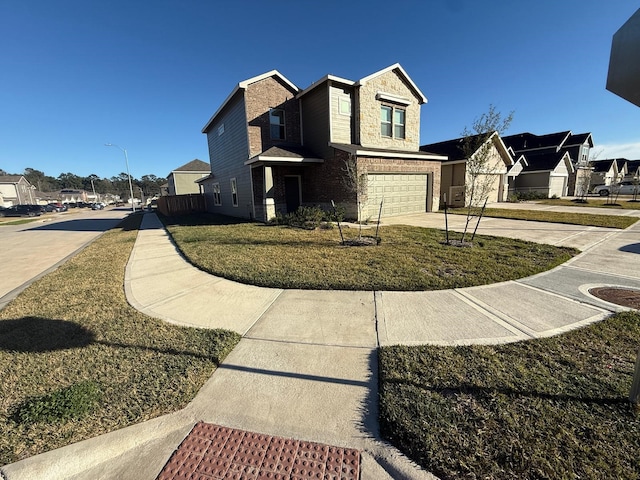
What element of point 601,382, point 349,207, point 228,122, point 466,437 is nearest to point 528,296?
point 601,382

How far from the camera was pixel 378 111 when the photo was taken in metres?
14.9

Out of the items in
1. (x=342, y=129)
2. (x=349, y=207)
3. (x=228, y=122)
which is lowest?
(x=349, y=207)

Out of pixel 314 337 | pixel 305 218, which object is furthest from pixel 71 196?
pixel 314 337

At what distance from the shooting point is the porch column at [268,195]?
1338cm

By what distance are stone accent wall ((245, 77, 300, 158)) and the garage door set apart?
5535mm

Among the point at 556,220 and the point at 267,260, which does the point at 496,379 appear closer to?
the point at 267,260

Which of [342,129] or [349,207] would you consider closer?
[349,207]

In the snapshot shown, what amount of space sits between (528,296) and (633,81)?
11.5ft

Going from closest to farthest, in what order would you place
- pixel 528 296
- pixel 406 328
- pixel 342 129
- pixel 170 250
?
pixel 406 328 → pixel 528 296 → pixel 170 250 → pixel 342 129

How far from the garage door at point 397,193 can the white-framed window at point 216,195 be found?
12.4m

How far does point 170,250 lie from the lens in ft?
30.0

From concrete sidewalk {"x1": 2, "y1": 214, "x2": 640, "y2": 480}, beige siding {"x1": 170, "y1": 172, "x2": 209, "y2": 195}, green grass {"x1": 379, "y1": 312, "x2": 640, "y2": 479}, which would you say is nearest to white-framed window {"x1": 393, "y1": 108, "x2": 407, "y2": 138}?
concrete sidewalk {"x1": 2, "y1": 214, "x2": 640, "y2": 480}

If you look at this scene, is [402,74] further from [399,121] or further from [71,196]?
[71,196]

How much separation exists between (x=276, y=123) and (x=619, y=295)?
14961mm
